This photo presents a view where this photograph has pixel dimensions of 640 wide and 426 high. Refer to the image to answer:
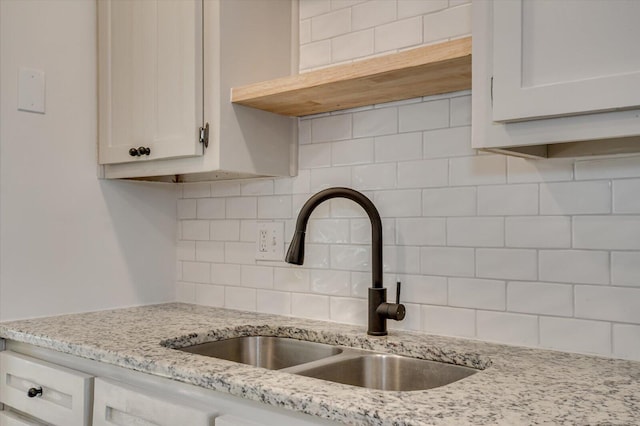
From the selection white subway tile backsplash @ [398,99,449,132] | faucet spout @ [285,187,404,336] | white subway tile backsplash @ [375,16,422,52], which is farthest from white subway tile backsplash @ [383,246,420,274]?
white subway tile backsplash @ [375,16,422,52]

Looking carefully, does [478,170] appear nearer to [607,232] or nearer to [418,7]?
[607,232]

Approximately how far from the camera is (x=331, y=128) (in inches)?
71.7

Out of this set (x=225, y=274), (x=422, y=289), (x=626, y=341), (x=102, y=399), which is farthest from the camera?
(x=225, y=274)

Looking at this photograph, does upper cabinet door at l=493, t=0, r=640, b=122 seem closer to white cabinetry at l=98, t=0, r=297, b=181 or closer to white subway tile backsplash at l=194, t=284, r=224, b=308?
white cabinetry at l=98, t=0, r=297, b=181

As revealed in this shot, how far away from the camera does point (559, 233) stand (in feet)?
4.50

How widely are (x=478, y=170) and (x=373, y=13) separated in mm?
581

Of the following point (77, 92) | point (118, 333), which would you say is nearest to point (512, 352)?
point (118, 333)

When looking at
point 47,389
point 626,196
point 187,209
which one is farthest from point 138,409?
point 626,196

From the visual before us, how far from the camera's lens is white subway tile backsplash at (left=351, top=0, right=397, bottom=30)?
169cm

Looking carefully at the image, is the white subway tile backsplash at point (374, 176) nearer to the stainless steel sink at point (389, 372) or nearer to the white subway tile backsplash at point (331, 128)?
the white subway tile backsplash at point (331, 128)

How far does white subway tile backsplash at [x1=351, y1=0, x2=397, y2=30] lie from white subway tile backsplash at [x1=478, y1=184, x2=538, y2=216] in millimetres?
581

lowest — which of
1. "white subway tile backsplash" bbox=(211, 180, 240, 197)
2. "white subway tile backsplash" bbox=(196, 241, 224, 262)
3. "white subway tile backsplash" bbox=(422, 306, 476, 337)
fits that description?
"white subway tile backsplash" bbox=(422, 306, 476, 337)

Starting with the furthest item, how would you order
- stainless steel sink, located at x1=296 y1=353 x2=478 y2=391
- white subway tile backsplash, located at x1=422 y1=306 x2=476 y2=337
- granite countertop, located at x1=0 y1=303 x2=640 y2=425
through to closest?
white subway tile backsplash, located at x1=422 y1=306 x2=476 y2=337
stainless steel sink, located at x1=296 y1=353 x2=478 y2=391
granite countertop, located at x1=0 y1=303 x2=640 y2=425

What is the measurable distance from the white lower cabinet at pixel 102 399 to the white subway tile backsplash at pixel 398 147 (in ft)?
2.73
